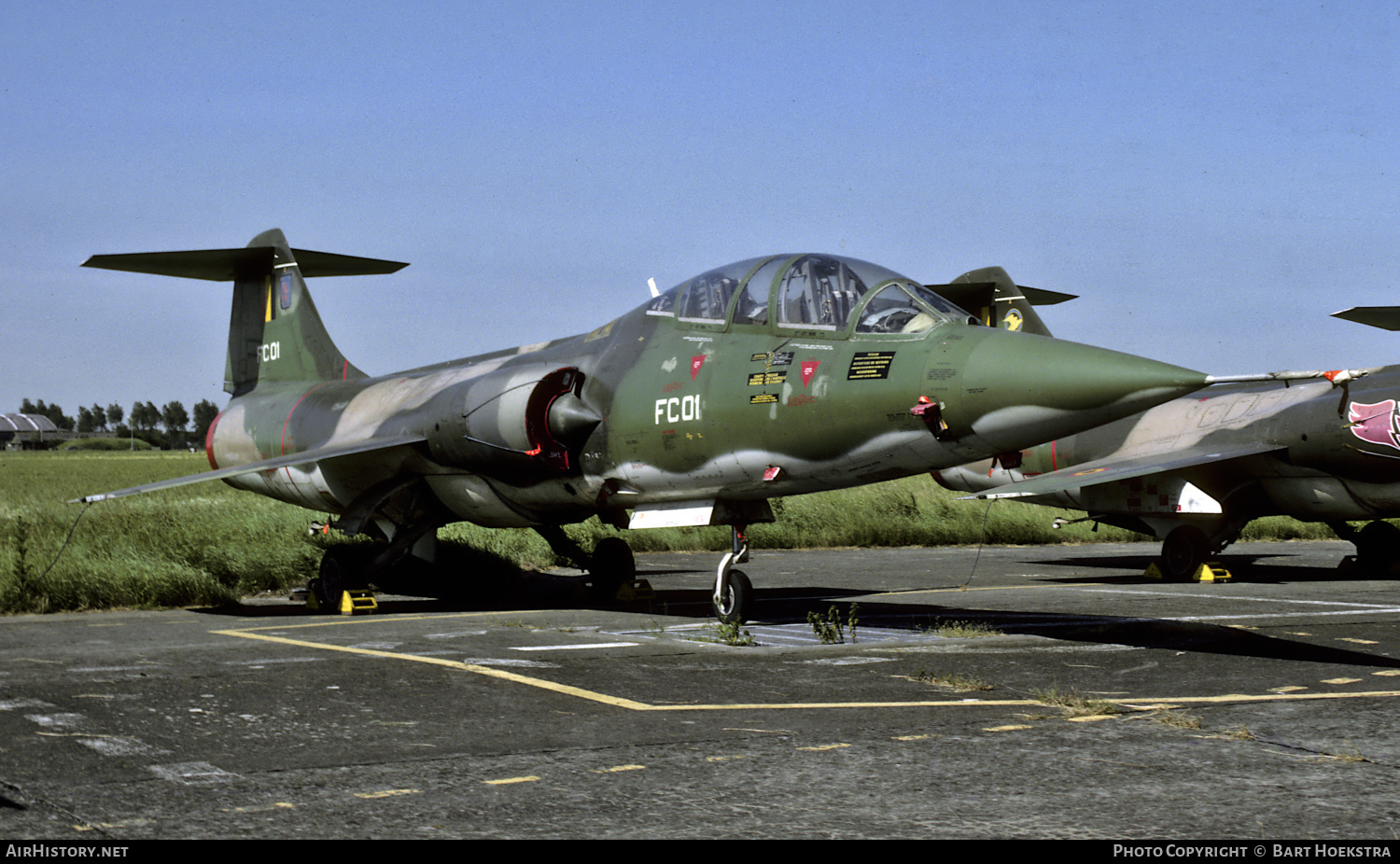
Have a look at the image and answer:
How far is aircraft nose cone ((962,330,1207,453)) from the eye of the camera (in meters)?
7.75

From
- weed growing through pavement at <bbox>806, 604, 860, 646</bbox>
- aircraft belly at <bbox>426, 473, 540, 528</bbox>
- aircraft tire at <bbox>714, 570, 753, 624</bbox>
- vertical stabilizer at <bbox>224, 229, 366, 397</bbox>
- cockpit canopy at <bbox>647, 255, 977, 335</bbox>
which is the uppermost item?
vertical stabilizer at <bbox>224, 229, 366, 397</bbox>

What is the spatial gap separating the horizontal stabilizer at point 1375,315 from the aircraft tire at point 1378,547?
2.98 metres

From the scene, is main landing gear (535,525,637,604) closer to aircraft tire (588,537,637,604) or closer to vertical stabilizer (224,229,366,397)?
aircraft tire (588,537,637,604)

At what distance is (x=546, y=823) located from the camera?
4.33m

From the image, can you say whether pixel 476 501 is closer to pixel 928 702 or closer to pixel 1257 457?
pixel 928 702

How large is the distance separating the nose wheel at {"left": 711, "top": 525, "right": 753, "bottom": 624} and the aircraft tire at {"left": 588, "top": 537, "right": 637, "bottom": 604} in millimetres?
3870

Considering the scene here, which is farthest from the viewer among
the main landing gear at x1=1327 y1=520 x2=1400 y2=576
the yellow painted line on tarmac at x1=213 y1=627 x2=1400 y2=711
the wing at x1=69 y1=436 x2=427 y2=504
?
the main landing gear at x1=1327 y1=520 x2=1400 y2=576

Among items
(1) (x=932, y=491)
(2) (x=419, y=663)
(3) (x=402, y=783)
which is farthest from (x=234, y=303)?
(1) (x=932, y=491)

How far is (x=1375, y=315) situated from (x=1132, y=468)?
480 cm

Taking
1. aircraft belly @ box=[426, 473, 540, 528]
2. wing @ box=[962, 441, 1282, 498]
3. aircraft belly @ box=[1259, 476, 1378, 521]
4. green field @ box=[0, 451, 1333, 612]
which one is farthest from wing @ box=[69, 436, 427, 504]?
aircraft belly @ box=[1259, 476, 1378, 521]

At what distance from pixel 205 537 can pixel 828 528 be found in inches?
483

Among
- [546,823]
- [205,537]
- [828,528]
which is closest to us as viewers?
[546,823]

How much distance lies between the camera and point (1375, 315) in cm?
1819
